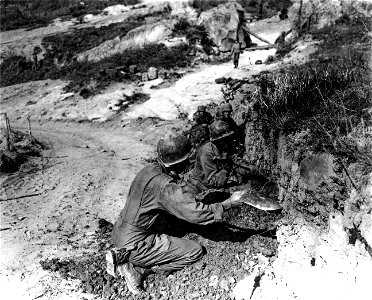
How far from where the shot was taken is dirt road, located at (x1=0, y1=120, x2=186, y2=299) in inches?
184

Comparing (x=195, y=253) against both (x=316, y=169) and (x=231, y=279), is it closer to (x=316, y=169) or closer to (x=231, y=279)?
(x=231, y=279)

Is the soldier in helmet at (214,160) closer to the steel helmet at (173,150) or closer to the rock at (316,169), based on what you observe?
the rock at (316,169)

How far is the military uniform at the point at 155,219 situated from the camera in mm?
3807

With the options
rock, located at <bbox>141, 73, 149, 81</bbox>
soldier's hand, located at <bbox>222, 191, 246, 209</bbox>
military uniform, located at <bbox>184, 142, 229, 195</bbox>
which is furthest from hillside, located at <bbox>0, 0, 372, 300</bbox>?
rock, located at <bbox>141, 73, 149, 81</bbox>

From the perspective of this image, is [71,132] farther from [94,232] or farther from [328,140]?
[328,140]

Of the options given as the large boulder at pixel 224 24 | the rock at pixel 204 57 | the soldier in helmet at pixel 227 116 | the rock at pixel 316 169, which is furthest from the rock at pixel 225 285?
the large boulder at pixel 224 24

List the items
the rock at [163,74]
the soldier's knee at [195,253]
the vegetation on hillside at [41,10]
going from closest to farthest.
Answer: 1. the soldier's knee at [195,253]
2. the rock at [163,74]
3. the vegetation on hillside at [41,10]

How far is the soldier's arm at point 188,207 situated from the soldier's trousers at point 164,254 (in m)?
0.57

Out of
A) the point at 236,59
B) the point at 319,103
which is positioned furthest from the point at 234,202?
the point at 236,59

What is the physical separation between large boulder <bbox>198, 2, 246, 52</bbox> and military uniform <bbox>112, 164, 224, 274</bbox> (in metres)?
15.6

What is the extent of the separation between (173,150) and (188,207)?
59cm

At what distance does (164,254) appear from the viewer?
423 cm

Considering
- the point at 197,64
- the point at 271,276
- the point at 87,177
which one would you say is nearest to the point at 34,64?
the point at 197,64

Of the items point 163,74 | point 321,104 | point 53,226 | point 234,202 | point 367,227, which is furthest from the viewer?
point 163,74
